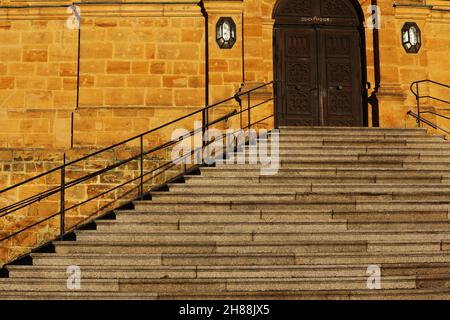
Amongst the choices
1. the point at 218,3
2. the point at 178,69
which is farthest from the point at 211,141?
the point at 218,3

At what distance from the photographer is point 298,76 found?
1355 cm

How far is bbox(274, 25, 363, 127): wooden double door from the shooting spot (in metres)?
13.5

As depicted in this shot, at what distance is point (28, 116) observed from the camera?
42.6 ft

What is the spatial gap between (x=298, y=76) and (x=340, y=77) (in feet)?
3.29

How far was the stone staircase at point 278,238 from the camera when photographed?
704 centimetres

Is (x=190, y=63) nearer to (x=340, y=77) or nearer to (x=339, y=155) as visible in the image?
(x=340, y=77)

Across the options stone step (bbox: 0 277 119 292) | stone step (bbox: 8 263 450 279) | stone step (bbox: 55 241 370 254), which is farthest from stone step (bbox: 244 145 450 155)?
stone step (bbox: 0 277 119 292)

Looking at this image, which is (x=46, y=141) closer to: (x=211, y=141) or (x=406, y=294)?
(x=211, y=141)

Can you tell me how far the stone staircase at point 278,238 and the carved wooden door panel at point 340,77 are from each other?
3.22 meters

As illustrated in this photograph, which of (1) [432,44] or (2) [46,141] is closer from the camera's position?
(2) [46,141]

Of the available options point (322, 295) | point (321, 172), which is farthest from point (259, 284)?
point (321, 172)

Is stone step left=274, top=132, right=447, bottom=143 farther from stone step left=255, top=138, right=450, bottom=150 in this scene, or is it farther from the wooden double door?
the wooden double door

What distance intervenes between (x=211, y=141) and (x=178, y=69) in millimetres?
2152
